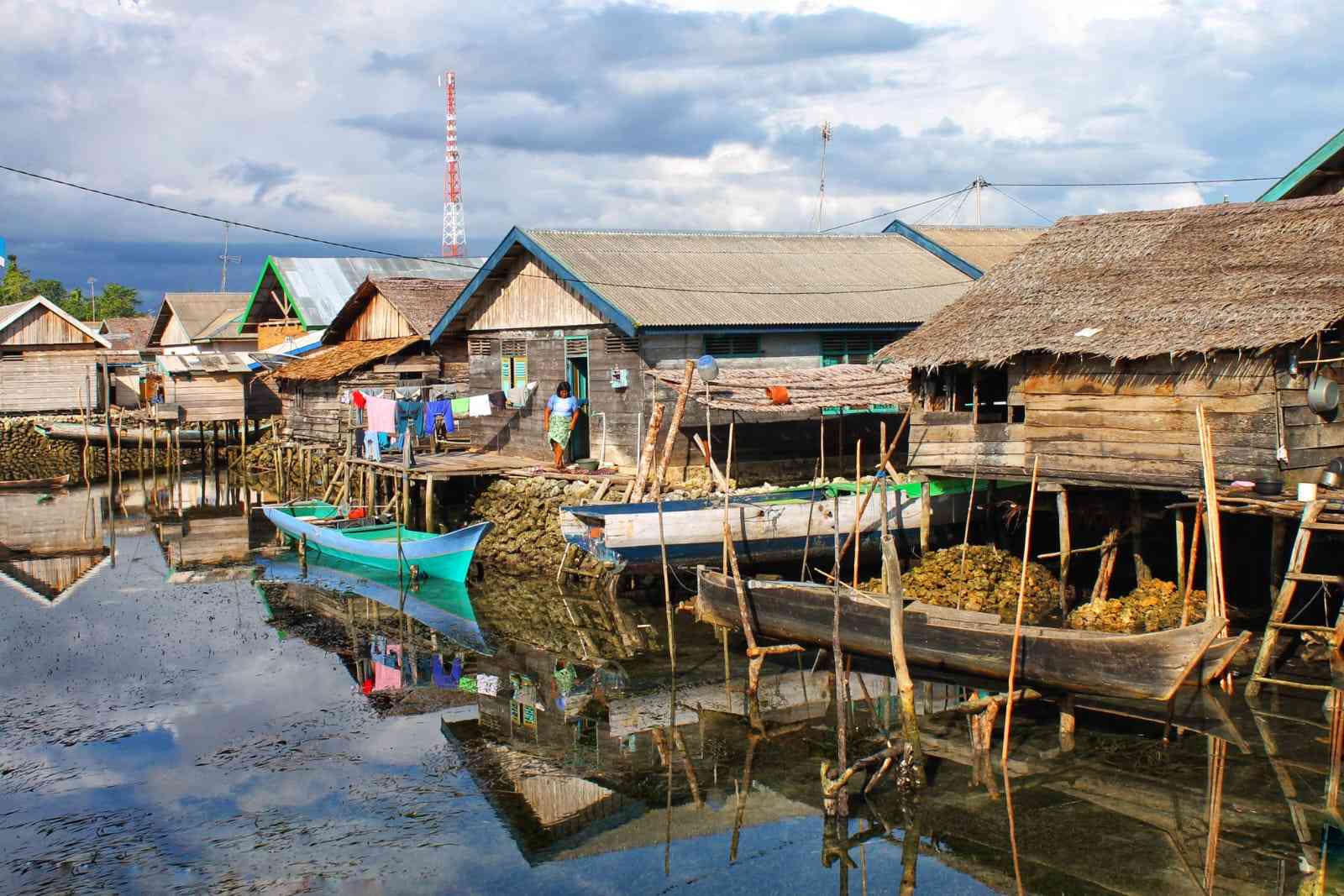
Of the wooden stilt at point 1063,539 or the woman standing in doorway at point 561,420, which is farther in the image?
the woman standing in doorway at point 561,420

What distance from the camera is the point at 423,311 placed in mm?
29672

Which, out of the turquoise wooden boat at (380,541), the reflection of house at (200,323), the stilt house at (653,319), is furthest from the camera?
the reflection of house at (200,323)

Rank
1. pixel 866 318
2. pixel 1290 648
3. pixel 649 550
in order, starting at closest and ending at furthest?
pixel 1290 648
pixel 649 550
pixel 866 318

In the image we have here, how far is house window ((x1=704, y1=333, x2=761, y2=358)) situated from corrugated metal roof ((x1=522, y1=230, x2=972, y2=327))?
1.46 ft

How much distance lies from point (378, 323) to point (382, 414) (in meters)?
7.42

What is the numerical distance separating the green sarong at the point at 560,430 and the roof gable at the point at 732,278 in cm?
216

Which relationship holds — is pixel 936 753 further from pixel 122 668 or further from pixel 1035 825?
pixel 122 668

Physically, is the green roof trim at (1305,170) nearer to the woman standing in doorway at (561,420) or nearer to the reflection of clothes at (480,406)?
the woman standing in doorway at (561,420)

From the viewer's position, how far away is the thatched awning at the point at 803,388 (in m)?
19.2

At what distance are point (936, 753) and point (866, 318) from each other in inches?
521

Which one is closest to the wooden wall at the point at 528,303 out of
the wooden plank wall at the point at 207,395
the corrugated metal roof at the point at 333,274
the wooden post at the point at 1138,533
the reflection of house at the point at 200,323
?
the wooden post at the point at 1138,533

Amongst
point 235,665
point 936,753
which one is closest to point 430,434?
point 235,665

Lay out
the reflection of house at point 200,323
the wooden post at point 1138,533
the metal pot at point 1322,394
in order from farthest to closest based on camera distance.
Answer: the reflection of house at point 200,323, the wooden post at point 1138,533, the metal pot at point 1322,394

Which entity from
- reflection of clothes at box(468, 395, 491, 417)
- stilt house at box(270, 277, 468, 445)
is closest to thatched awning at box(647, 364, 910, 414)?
reflection of clothes at box(468, 395, 491, 417)
